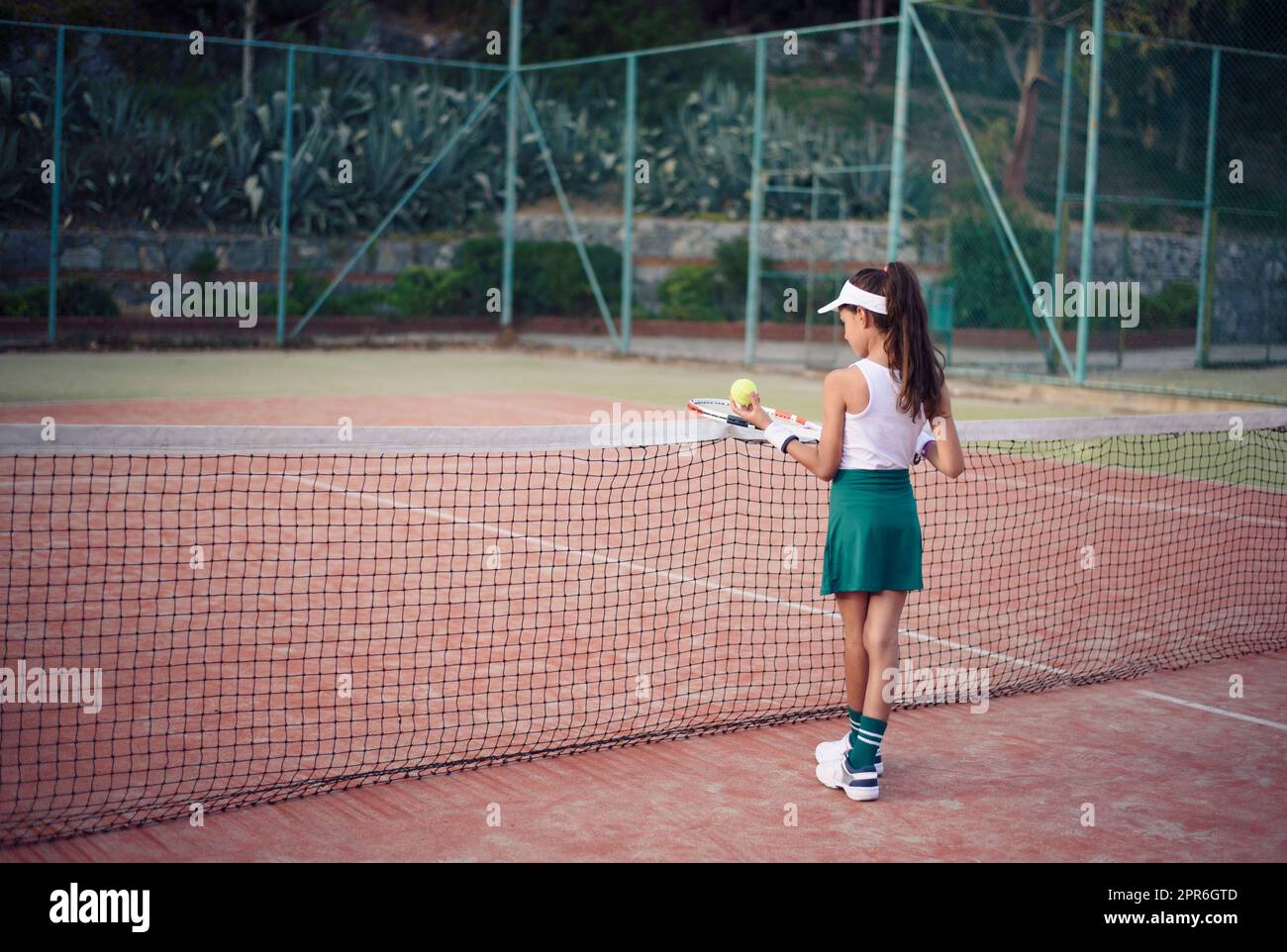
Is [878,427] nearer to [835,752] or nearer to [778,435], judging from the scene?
[778,435]

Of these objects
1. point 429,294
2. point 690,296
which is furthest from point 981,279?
point 429,294

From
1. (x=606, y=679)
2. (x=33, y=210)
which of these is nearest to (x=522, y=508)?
(x=606, y=679)

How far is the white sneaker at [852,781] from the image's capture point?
187 inches

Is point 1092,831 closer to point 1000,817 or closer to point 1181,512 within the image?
point 1000,817

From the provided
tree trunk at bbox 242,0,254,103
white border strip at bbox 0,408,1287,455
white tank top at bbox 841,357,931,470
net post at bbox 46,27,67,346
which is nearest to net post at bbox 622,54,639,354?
net post at bbox 46,27,67,346

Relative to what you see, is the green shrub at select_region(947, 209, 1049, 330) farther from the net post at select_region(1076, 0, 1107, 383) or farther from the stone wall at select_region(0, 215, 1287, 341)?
the net post at select_region(1076, 0, 1107, 383)

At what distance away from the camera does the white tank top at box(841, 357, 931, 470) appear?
15.4ft

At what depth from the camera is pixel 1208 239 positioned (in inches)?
789

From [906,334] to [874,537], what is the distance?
2.11 ft

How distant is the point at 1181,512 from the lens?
405 inches

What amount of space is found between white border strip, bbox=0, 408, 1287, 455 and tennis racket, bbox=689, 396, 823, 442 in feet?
0.29

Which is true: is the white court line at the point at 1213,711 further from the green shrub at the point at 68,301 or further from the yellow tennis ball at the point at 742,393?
the green shrub at the point at 68,301

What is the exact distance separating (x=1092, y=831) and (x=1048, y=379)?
13180mm

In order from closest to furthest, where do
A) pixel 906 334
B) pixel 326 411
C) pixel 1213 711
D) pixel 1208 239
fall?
pixel 906 334 → pixel 1213 711 → pixel 326 411 → pixel 1208 239
